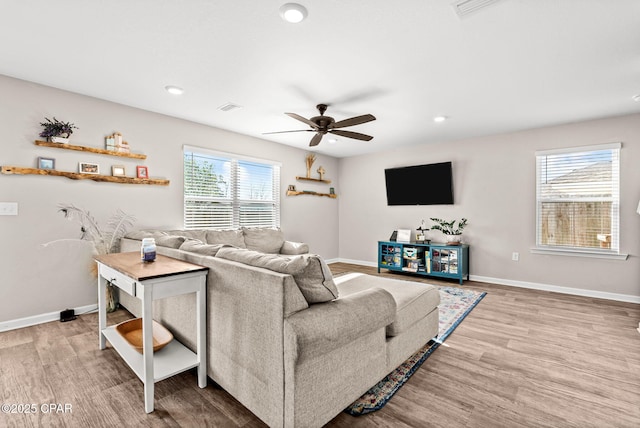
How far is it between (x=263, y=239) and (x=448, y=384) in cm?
334

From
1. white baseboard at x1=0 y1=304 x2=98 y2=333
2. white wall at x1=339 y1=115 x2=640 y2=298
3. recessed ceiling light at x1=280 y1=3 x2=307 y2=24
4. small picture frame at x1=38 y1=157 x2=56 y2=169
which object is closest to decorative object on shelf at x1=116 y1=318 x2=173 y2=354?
white baseboard at x1=0 y1=304 x2=98 y2=333

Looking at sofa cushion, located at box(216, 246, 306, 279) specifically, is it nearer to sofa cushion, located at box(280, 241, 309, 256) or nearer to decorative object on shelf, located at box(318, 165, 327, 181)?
sofa cushion, located at box(280, 241, 309, 256)

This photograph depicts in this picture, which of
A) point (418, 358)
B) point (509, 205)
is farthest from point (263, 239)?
point (509, 205)

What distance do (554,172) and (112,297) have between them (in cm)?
615

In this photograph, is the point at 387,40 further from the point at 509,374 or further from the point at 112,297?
the point at 112,297

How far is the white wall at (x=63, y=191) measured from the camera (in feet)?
9.85

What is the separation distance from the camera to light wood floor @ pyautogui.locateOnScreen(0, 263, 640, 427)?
1.71 metres

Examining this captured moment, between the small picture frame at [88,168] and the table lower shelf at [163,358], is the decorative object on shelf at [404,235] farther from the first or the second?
the small picture frame at [88,168]

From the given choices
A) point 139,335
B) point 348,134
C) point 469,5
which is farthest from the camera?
point 348,134

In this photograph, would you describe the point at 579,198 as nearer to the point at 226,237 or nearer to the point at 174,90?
the point at 226,237

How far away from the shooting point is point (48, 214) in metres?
3.20

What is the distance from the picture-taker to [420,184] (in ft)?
18.6

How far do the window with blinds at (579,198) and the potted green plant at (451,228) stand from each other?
110 centimetres

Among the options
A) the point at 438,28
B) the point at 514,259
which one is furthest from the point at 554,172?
the point at 438,28
